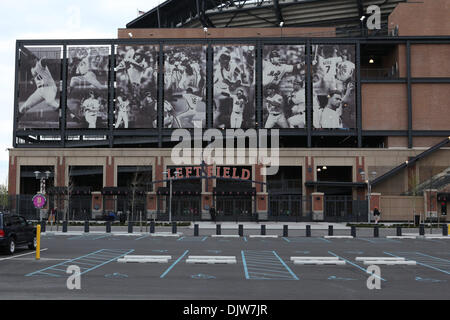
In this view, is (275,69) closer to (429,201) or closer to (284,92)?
(284,92)

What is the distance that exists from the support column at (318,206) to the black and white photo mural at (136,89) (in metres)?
21.9

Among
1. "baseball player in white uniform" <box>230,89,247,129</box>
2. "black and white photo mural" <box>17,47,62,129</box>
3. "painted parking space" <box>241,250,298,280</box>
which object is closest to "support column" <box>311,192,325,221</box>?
"baseball player in white uniform" <box>230,89,247,129</box>

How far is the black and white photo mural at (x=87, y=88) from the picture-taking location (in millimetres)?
60469

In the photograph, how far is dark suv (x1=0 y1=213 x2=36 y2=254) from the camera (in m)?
20.3

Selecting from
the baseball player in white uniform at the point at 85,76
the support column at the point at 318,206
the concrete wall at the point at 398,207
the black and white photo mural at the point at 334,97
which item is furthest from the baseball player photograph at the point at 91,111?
Answer: the concrete wall at the point at 398,207

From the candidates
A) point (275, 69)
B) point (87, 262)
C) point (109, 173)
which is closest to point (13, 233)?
point (87, 262)

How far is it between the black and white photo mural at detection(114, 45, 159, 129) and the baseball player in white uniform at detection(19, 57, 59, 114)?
26.9 feet

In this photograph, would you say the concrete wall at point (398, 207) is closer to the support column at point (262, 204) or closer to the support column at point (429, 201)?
the support column at point (429, 201)

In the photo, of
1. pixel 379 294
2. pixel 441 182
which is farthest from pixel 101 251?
pixel 441 182

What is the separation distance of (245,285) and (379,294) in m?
3.66

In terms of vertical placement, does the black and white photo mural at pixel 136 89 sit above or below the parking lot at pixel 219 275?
above

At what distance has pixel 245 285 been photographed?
44.7ft

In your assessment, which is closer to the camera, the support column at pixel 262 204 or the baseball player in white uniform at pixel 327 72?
the support column at pixel 262 204

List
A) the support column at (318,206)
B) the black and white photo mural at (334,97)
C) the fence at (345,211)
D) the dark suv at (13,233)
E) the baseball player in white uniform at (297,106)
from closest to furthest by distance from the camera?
the dark suv at (13,233), the support column at (318,206), the fence at (345,211), the baseball player in white uniform at (297,106), the black and white photo mural at (334,97)
